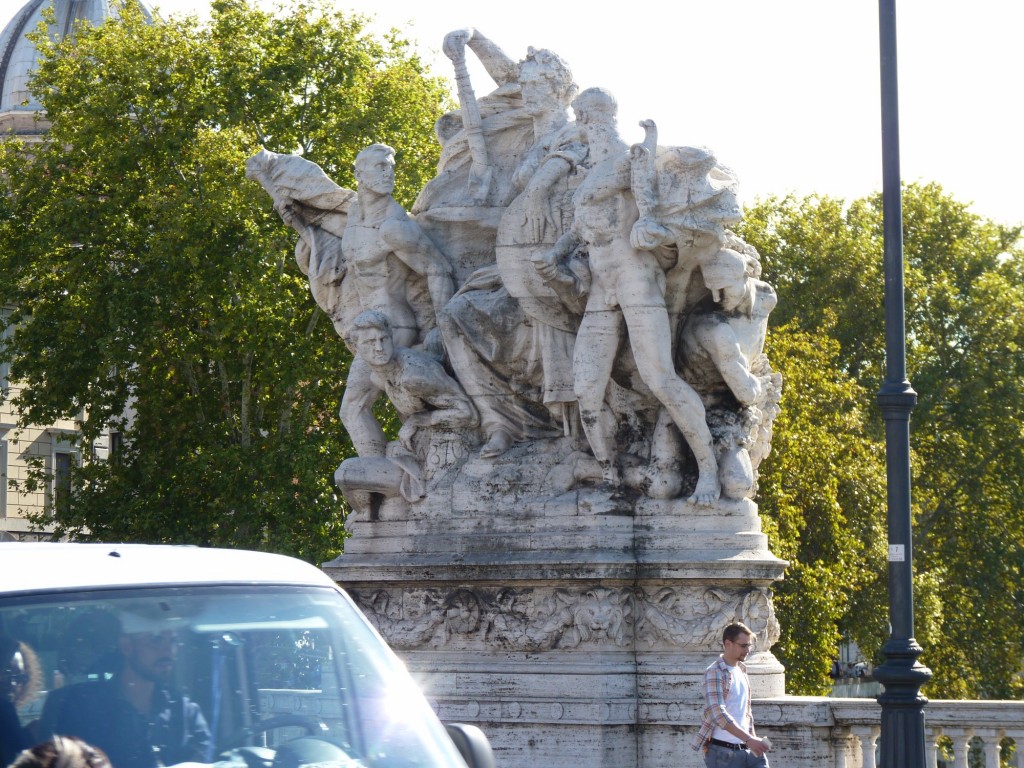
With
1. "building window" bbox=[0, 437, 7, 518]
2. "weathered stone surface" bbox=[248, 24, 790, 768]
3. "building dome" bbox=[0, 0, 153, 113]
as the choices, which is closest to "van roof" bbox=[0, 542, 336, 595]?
"weathered stone surface" bbox=[248, 24, 790, 768]

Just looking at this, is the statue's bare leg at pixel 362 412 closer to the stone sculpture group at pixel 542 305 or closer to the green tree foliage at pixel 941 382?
the stone sculpture group at pixel 542 305

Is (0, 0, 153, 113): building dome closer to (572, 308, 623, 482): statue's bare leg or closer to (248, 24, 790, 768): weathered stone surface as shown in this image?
(248, 24, 790, 768): weathered stone surface

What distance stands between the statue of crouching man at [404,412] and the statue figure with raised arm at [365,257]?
9.7 inches

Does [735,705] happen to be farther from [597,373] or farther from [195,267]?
[195,267]

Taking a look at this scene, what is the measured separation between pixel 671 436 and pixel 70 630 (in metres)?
7.34

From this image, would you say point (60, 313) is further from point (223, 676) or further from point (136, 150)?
point (223, 676)

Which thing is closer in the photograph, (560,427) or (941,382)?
(560,427)

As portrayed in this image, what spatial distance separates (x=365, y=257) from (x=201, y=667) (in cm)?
828

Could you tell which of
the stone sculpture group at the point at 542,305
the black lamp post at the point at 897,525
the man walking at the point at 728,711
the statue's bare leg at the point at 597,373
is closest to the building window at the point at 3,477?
the stone sculpture group at the point at 542,305

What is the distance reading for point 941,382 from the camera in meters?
34.9

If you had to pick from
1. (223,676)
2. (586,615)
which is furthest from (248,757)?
(586,615)

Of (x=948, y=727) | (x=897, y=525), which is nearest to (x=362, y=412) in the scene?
(x=897, y=525)

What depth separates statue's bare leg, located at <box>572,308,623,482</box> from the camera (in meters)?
11.4

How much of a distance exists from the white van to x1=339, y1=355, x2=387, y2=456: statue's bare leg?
7879 millimetres
